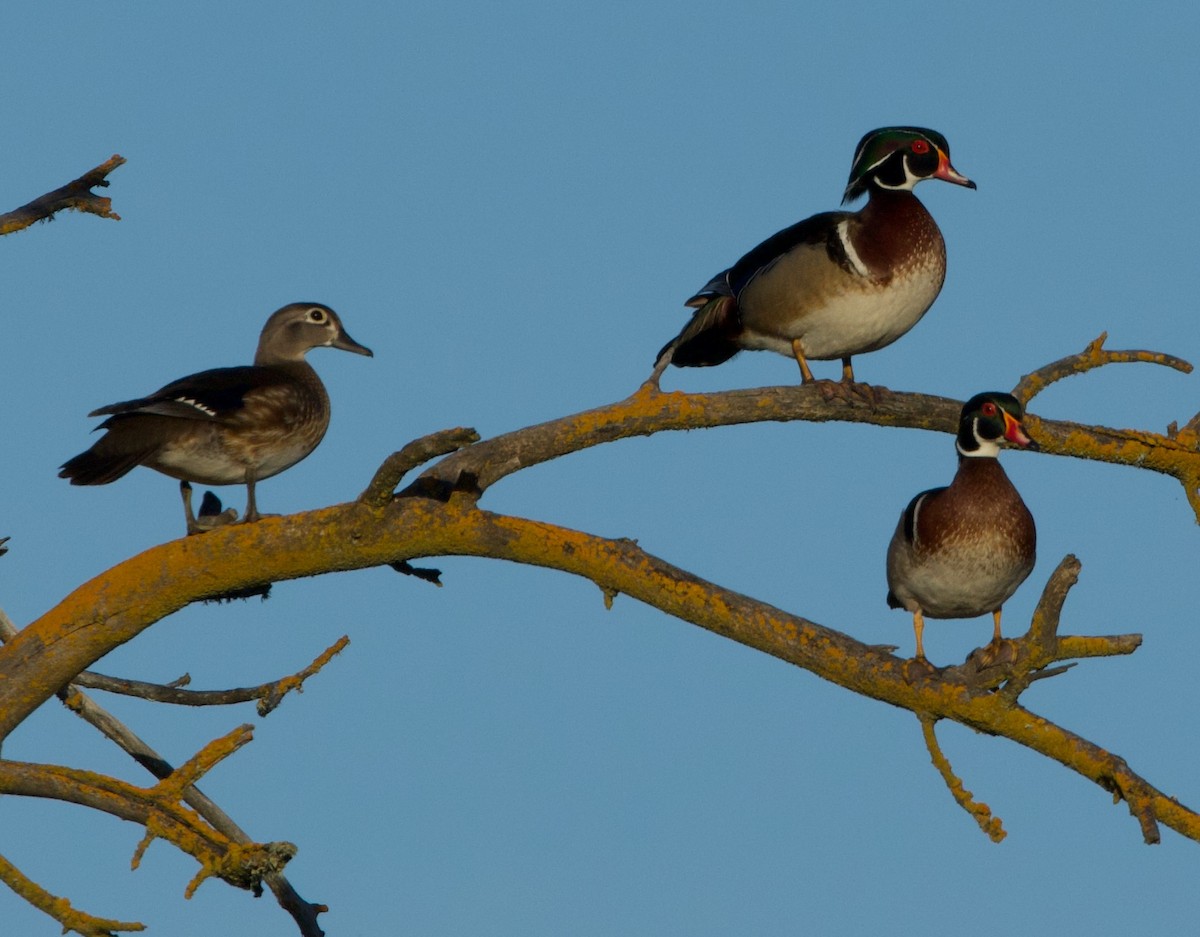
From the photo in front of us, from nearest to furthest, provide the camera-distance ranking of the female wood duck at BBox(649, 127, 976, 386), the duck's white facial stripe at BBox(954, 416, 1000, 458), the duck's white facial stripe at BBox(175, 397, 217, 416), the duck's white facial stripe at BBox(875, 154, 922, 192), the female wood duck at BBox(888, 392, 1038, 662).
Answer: the female wood duck at BBox(888, 392, 1038, 662) → the duck's white facial stripe at BBox(175, 397, 217, 416) → the duck's white facial stripe at BBox(954, 416, 1000, 458) → the female wood duck at BBox(649, 127, 976, 386) → the duck's white facial stripe at BBox(875, 154, 922, 192)

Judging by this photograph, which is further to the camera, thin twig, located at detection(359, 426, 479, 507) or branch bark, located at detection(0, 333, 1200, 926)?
branch bark, located at detection(0, 333, 1200, 926)

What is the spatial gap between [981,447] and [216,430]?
2556 mm

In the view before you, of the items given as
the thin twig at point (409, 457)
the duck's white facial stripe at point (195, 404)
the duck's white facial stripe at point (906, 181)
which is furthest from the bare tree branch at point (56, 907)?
the duck's white facial stripe at point (906, 181)

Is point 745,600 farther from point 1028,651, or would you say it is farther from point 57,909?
point 57,909

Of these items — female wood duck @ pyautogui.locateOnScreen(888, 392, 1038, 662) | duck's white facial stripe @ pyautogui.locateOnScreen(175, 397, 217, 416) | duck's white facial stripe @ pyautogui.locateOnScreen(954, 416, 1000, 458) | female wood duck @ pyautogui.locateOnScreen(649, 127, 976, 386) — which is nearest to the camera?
female wood duck @ pyautogui.locateOnScreen(888, 392, 1038, 662)

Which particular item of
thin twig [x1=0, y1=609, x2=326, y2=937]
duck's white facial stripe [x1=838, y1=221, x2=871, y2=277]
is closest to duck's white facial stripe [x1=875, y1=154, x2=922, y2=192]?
duck's white facial stripe [x1=838, y1=221, x2=871, y2=277]

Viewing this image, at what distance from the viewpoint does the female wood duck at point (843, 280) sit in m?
5.93

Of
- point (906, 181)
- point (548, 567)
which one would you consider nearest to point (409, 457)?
point (548, 567)

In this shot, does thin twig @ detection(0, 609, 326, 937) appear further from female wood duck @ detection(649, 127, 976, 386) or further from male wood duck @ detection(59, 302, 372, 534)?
female wood duck @ detection(649, 127, 976, 386)

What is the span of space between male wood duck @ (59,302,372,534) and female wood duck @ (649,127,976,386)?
1.38 metres

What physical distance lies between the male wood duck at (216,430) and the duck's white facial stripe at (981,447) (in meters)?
2.33

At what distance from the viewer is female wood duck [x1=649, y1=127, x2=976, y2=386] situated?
5930 millimetres

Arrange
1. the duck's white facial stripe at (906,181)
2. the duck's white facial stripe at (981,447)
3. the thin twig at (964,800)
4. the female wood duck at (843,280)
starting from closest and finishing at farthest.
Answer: the thin twig at (964,800) → the duck's white facial stripe at (981,447) → the female wood duck at (843,280) → the duck's white facial stripe at (906,181)

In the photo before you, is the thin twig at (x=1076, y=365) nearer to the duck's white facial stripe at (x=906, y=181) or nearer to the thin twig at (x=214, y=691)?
the duck's white facial stripe at (x=906, y=181)
